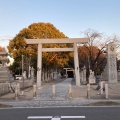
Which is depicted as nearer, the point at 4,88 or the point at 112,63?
the point at 4,88

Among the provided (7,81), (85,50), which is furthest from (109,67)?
(85,50)

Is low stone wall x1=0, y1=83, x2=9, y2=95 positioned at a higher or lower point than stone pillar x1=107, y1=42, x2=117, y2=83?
lower

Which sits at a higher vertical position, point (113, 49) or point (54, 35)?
point (54, 35)

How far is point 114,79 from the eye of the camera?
2664cm

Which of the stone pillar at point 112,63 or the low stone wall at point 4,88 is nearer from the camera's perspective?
the low stone wall at point 4,88

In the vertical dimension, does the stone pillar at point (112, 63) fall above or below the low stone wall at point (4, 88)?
above

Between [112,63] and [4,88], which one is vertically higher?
[112,63]

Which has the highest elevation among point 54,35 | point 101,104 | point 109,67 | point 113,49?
point 54,35

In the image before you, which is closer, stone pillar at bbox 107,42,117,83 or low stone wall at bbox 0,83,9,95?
low stone wall at bbox 0,83,9,95
